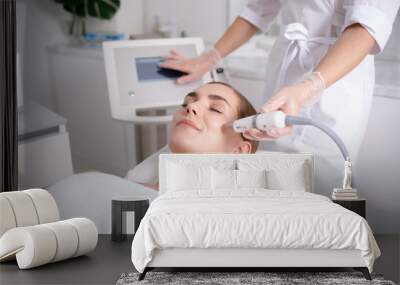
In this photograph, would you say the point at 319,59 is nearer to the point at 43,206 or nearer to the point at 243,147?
the point at 243,147

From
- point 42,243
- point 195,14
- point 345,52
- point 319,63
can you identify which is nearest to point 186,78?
point 195,14

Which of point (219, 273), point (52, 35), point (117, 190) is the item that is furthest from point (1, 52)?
point (219, 273)

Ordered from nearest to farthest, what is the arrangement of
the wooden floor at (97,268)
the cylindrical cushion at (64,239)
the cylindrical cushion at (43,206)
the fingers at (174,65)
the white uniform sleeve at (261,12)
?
the wooden floor at (97,268) → the cylindrical cushion at (64,239) → the cylindrical cushion at (43,206) → the white uniform sleeve at (261,12) → the fingers at (174,65)

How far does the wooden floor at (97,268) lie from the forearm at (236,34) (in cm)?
110

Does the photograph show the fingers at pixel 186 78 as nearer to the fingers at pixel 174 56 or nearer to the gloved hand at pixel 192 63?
the gloved hand at pixel 192 63

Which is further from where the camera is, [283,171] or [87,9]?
[87,9]

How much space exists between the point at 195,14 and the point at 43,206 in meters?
1.26

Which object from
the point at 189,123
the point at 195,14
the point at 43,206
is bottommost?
the point at 43,206

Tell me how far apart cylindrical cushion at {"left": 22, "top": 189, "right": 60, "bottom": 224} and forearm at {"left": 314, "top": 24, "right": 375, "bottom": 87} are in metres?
1.38

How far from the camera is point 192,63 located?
4230mm

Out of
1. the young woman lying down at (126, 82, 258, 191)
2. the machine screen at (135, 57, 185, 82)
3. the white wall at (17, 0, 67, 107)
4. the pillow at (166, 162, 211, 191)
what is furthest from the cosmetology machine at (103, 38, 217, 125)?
the pillow at (166, 162, 211, 191)

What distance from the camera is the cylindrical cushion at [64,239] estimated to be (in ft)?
11.7

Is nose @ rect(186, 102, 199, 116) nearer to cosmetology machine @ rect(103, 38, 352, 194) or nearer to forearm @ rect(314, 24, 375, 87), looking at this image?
cosmetology machine @ rect(103, 38, 352, 194)

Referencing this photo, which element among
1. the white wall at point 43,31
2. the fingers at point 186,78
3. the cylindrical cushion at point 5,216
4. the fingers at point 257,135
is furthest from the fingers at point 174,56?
the cylindrical cushion at point 5,216
